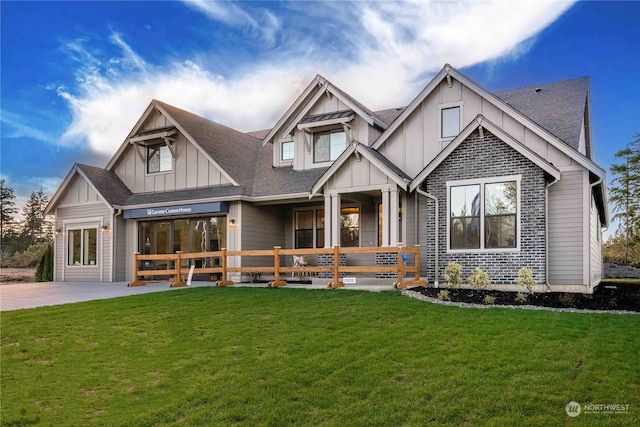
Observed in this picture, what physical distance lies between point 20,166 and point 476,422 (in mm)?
23013

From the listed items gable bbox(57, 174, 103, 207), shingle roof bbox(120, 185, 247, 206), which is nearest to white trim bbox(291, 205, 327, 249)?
shingle roof bbox(120, 185, 247, 206)

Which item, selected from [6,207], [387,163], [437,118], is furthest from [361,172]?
[6,207]

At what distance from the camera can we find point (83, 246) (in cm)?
2239

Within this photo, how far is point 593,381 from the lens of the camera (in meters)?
6.21

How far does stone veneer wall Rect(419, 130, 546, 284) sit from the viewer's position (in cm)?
1325

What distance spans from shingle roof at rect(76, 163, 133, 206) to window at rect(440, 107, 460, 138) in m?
13.1

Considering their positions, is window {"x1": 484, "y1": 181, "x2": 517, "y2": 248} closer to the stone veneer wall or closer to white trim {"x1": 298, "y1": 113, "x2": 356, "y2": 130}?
the stone veneer wall

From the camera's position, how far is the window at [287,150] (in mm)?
21109

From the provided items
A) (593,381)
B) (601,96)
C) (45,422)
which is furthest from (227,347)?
(601,96)

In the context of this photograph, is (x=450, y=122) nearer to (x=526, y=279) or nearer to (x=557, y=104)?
(x=557, y=104)

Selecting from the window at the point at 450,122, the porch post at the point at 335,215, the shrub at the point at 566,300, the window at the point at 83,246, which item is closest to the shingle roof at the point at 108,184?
the window at the point at 83,246

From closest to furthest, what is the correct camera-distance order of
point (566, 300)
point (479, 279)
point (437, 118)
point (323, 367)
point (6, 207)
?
point (323, 367) < point (566, 300) < point (479, 279) < point (437, 118) < point (6, 207)

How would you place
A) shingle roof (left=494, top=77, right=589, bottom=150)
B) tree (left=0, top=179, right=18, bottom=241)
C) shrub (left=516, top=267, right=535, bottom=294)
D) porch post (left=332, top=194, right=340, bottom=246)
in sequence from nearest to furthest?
shrub (left=516, top=267, right=535, bottom=294) → shingle roof (left=494, top=77, right=589, bottom=150) → porch post (left=332, top=194, right=340, bottom=246) → tree (left=0, top=179, right=18, bottom=241)

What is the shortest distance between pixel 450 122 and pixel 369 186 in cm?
324
